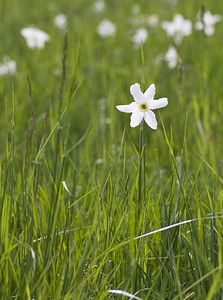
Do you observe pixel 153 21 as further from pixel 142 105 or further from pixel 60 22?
pixel 142 105

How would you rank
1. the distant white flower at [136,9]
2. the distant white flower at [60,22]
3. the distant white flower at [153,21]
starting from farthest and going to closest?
the distant white flower at [136,9] → the distant white flower at [60,22] → the distant white flower at [153,21]

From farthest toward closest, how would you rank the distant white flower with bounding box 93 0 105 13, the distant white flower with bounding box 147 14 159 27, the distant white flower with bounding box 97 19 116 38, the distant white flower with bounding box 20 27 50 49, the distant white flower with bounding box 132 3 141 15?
the distant white flower with bounding box 93 0 105 13, the distant white flower with bounding box 132 3 141 15, the distant white flower with bounding box 147 14 159 27, the distant white flower with bounding box 97 19 116 38, the distant white flower with bounding box 20 27 50 49

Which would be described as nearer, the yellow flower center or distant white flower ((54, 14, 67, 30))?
the yellow flower center

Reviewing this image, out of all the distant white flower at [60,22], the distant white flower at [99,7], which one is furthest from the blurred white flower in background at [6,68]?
the distant white flower at [99,7]

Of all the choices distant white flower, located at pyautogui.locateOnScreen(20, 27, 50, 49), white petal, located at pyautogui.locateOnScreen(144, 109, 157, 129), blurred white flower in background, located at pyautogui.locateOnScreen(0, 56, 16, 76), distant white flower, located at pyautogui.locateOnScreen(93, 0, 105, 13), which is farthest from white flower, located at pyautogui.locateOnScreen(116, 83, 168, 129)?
distant white flower, located at pyautogui.locateOnScreen(93, 0, 105, 13)

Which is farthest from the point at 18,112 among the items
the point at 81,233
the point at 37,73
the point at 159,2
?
the point at 159,2

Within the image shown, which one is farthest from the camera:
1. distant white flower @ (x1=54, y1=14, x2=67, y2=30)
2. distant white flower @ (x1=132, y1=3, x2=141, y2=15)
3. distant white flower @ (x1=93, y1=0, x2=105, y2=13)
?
distant white flower @ (x1=93, y1=0, x2=105, y2=13)

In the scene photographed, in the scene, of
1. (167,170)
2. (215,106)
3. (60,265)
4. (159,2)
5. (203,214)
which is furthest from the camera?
(159,2)

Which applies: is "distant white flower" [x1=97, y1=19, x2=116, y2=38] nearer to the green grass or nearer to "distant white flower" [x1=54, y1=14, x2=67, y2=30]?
"distant white flower" [x1=54, y1=14, x2=67, y2=30]

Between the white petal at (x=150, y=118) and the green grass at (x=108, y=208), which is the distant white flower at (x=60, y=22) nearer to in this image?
the green grass at (x=108, y=208)

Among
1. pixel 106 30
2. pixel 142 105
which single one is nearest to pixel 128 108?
pixel 142 105

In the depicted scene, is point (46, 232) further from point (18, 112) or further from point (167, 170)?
point (18, 112)
